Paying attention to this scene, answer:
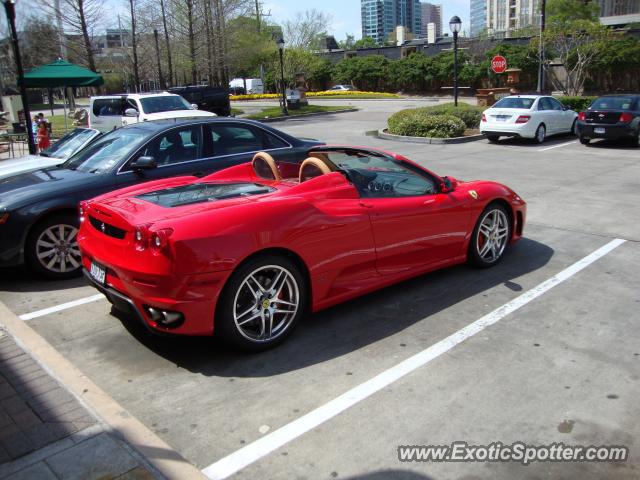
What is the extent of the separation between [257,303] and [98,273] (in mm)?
1275

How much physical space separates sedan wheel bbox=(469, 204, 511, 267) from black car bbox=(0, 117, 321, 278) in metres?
2.60

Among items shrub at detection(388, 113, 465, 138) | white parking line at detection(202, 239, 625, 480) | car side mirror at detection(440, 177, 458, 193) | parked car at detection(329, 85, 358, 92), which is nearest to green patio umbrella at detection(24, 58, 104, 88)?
shrub at detection(388, 113, 465, 138)

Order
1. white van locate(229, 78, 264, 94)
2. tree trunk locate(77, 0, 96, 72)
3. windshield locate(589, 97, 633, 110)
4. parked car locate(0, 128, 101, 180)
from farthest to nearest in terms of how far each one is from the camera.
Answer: white van locate(229, 78, 264, 94), tree trunk locate(77, 0, 96, 72), windshield locate(589, 97, 633, 110), parked car locate(0, 128, 101, 180)

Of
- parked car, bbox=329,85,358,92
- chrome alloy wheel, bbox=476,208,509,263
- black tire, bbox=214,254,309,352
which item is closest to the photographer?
black tire, bbox=214,254,309,352

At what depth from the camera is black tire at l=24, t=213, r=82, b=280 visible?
5949mm

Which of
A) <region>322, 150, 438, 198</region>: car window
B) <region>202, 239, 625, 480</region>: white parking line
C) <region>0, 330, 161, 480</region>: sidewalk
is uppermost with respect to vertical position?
<region>322, 150, 438, 198</region>: car window

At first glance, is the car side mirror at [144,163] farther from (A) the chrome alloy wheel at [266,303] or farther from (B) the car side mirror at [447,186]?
(B) the car side mirror at [447,186]

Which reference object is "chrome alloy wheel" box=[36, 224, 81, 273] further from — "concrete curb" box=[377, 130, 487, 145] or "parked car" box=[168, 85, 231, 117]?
"parked car" box=[168, 85, 231, 117]

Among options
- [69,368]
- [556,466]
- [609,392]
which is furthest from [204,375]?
[609,392]

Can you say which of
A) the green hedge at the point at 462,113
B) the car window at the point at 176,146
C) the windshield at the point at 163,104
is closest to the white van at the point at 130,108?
the windshield at the point at 163,104

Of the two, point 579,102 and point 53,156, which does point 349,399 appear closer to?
point 53,156

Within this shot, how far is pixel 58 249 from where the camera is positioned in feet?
20.1

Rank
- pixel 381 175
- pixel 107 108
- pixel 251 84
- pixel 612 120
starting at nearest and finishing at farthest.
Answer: pixel 381 175
pixel 612 120
pixel 107 108
pixel 251 84

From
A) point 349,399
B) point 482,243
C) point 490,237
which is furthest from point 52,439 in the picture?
point 490,237
